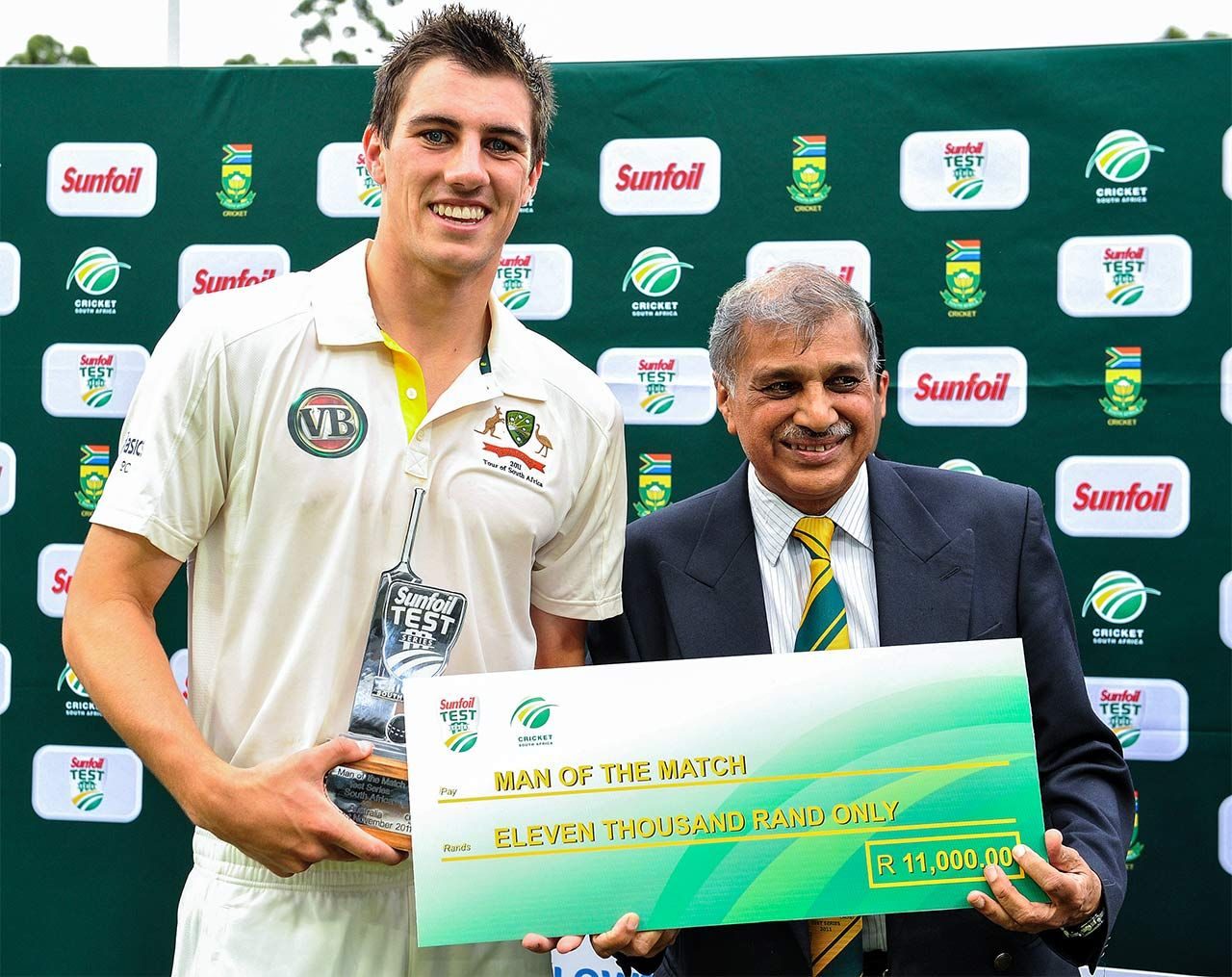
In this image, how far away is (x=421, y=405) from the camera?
1674 mm

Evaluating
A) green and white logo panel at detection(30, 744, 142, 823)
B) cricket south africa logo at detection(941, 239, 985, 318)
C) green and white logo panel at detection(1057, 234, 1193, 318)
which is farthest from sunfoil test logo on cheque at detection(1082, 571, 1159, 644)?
green and white logo panel at detection(30, 744, 142, 823)

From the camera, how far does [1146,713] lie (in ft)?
10.7

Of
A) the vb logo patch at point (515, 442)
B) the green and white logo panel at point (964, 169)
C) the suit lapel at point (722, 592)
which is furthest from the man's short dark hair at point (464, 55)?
the green and white logo panel at point (964, 169)

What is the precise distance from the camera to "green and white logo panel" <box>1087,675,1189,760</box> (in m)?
3.23

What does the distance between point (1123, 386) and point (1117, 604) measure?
65cm

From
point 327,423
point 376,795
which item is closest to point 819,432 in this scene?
point 327,423

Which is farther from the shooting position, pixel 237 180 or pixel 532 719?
pixel 237 180

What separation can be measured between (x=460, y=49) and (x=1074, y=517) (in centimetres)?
239

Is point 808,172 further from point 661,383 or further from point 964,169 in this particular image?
point 661,383

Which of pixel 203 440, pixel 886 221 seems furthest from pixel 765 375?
pixel 886 221

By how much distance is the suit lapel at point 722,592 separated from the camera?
183 centimetres

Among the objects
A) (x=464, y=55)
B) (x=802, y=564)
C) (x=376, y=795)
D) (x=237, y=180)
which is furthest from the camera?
(x=237, y=180)

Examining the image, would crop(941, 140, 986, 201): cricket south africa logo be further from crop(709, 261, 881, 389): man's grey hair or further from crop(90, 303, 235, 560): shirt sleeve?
crop(90, 303, 235, 560): shirt sleeve

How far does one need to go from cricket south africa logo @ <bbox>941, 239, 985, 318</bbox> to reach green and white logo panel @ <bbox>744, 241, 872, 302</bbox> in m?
0.23
